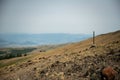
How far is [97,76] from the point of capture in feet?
70.4

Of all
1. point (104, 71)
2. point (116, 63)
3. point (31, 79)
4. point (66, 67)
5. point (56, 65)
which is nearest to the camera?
point (104, 71)

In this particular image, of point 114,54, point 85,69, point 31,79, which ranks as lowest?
point 31,79

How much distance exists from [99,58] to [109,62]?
270 cm

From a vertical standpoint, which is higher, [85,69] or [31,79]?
[85,69]

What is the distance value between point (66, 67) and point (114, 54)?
29.2 feet

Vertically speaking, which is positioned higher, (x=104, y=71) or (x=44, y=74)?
(x=104, y=71)

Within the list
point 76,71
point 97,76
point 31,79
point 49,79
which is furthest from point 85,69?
point 31,79

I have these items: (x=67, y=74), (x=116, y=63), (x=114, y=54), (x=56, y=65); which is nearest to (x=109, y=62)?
(x=116, y=63)

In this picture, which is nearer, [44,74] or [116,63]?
[116,63]

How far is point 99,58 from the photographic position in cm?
2761

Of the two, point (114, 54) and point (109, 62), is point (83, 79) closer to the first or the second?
point (109, 62)

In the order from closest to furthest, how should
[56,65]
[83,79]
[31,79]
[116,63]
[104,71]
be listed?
[104,71]
[83,79]
[116,63]
[31,79]
[56,65]

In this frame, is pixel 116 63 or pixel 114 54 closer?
pixel 116 63

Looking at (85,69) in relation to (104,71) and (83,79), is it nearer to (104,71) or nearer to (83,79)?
(83,79)
